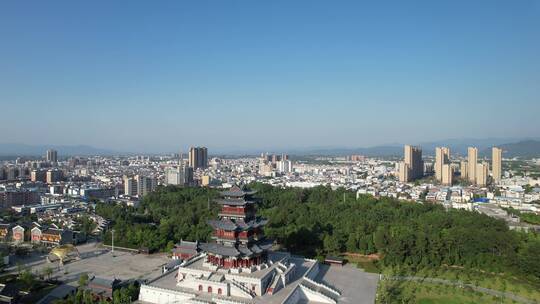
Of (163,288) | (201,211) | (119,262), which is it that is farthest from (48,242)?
(163,288)

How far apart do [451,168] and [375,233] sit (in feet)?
164

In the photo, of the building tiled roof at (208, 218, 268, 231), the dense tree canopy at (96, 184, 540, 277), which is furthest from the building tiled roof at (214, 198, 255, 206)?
the dense tree canopy at (96, 184, 540, 277)

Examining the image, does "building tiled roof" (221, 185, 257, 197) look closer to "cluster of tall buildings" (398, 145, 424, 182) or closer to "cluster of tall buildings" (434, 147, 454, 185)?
"cluster of tall buildings" (434, 147, 454, 185)

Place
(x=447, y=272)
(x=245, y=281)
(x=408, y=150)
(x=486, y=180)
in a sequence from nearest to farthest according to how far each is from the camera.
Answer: (x=245, y=281) < (x=447, y=272) < (x=486, y=180) < (x=408, y=150)

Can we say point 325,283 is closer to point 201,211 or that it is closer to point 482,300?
point 482,300

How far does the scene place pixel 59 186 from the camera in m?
58.6

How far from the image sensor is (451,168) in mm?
71000

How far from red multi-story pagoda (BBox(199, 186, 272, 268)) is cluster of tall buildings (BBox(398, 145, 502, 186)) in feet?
187

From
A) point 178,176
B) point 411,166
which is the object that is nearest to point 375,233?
point 178,176

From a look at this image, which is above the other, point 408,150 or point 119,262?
point 408,150

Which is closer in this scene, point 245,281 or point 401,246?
point 245,281

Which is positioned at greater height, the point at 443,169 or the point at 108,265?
the point at 443,169

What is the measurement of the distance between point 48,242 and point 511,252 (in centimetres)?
2980

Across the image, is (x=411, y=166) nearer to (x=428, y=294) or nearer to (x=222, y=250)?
(x=428, y=294)
